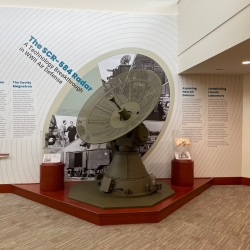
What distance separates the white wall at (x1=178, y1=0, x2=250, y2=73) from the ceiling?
95 millimetres

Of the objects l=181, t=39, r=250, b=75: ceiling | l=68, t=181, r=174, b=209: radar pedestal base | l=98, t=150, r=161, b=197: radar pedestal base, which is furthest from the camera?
l=98, t=150, r=161, b=197: radar pedestal base

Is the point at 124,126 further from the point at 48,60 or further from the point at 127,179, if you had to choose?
the point at 48,60

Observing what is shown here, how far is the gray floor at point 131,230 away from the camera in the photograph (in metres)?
3.18

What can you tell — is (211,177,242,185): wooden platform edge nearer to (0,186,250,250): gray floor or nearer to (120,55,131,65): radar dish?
(0,186,250,250): gray floor

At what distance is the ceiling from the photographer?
366 centimetres

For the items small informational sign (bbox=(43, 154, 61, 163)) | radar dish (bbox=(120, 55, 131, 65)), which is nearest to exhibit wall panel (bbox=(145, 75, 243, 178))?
radar dish (bbox=(120, 55, 131, 65))

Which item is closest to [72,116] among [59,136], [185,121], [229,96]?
[59,136]

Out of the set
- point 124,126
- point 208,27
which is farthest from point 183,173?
point 208,27

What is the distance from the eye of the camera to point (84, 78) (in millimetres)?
5379

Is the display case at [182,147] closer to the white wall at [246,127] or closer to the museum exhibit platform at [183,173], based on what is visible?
the museum exhibit platform at [183,173]

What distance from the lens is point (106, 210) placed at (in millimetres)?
3775

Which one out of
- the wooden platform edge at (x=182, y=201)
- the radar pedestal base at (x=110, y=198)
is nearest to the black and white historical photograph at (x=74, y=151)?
the radar pedestal base at (x=110, y=198)

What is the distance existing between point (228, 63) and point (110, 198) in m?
2.91

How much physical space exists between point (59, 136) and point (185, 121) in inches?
101
